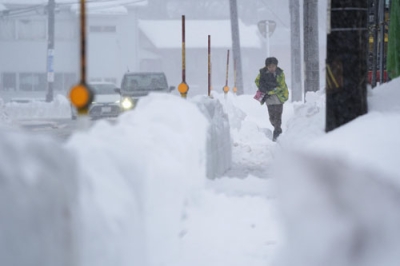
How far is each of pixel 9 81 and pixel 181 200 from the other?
4599 cm

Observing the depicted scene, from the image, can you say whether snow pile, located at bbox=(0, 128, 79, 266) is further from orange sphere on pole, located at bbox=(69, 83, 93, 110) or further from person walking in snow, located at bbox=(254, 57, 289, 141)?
person walking in snow, located at bbox=(254, 57, 289, 141)

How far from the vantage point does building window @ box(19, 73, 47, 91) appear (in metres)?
50.1

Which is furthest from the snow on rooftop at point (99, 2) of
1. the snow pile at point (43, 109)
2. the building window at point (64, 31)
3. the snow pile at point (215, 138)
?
the snow pile at point (215, 138)

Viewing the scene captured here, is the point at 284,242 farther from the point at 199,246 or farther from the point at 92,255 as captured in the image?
the point at 92,255

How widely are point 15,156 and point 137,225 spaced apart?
1.07 m

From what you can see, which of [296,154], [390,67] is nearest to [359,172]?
[296,154]

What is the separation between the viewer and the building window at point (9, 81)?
49.8m

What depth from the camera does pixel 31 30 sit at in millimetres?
50594

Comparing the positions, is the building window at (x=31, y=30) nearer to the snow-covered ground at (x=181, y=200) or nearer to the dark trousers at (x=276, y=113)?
the dark trousers at (x=276, y=113)

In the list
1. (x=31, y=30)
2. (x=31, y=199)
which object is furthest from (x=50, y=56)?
(x=31, y=199)

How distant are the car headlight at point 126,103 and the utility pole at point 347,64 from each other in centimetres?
1231

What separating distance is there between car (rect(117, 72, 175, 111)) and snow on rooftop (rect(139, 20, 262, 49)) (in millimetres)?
34174

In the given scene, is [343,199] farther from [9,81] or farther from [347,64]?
[9,81]

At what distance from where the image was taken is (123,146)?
4590mm
